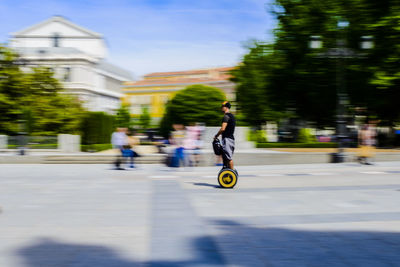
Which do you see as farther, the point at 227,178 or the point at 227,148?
the point at 227,178

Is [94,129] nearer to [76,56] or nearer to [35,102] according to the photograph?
[35,102]

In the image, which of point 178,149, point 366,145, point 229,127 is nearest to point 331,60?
point 366,145

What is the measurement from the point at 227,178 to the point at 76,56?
63676mm

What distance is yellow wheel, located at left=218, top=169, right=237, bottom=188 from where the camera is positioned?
9.88 metres

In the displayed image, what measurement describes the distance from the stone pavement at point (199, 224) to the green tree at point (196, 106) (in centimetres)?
3110

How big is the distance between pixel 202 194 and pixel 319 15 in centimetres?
1996

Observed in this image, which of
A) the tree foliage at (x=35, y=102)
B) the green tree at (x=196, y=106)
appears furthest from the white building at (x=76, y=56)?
the tree foliage at (x=35, y=102)

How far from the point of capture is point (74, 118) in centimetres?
3020

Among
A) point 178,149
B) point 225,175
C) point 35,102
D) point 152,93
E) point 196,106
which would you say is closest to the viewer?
point 225,175

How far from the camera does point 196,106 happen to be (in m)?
43.3

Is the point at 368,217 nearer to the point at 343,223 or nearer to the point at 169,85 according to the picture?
the point at 343,223

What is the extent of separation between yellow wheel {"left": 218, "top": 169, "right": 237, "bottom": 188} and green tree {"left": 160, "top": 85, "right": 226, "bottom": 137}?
99.8ft

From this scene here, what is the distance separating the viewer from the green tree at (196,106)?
41969mm

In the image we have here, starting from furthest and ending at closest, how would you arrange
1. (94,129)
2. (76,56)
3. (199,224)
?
(76,56)
(94,129)
(199,224)
